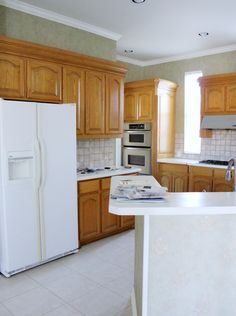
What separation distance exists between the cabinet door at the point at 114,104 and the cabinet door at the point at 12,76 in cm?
133

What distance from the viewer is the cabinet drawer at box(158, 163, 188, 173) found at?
4.87 metres

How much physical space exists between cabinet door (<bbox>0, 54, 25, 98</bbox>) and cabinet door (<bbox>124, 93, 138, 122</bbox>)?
2630mm

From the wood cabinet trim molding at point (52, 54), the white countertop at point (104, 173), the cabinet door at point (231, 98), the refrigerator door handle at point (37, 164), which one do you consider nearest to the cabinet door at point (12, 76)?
the wood cabinet trim molding at point (52, 54)

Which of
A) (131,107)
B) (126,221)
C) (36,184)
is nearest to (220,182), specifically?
(126,221)

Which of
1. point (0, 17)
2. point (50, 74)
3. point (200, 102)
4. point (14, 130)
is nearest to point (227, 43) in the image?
point (200, 102)

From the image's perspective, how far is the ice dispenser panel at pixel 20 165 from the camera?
283cm

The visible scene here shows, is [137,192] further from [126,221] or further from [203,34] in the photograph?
[203,34]

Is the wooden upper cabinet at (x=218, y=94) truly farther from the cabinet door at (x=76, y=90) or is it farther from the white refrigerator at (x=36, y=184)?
the white refrigerator at (x=36, y=184)

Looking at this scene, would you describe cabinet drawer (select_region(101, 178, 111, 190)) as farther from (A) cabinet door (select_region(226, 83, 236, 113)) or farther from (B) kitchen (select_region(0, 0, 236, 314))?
(A) cabinet door (select_region(226, 83, 236, 113))

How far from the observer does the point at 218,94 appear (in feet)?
15.4

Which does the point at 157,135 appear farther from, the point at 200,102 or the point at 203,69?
the point at 203,69

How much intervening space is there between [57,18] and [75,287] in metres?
3.15

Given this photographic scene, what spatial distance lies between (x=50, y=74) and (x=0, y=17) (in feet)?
2.63

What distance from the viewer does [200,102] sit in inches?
197
